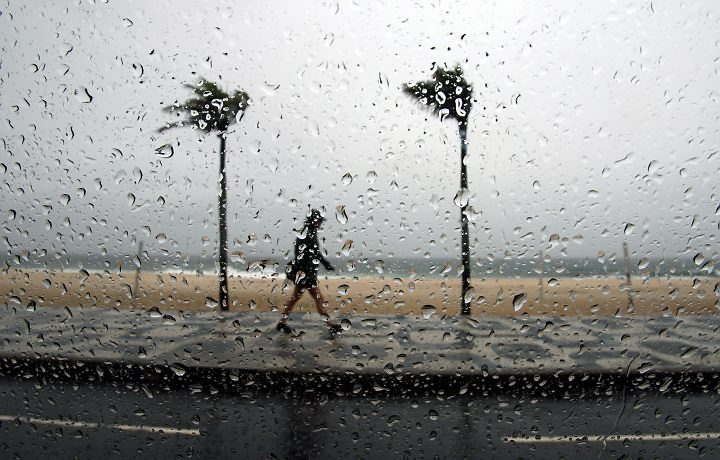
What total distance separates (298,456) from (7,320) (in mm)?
1219

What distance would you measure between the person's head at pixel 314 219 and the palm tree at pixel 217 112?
289mm

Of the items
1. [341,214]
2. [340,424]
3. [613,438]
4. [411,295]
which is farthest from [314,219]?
[613,438]

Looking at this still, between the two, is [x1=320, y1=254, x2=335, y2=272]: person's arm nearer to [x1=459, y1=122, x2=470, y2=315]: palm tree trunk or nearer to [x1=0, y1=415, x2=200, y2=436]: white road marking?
[x1=459, y1=122, x2=470, y2=315]: palm tree trunk

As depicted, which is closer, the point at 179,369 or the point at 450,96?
the point at 450,96

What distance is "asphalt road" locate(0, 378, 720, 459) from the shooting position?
5.16ft

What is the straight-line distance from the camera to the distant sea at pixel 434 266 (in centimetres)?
158

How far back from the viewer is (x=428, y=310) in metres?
1.63

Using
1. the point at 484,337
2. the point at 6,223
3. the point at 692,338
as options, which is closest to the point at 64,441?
the point at 6,223

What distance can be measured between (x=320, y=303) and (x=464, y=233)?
55 cm

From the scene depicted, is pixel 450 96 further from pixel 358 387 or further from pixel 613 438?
pixel 613 438

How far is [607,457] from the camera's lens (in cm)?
158

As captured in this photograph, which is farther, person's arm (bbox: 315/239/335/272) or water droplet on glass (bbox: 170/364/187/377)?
water droplet on glass (bbox: 170/364/187/377)

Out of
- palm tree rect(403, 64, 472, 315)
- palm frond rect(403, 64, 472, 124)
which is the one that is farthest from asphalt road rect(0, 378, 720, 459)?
palm frond rect(403, 64, 472, 124)

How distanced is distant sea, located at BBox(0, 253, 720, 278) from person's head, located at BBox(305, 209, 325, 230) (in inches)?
5.1
